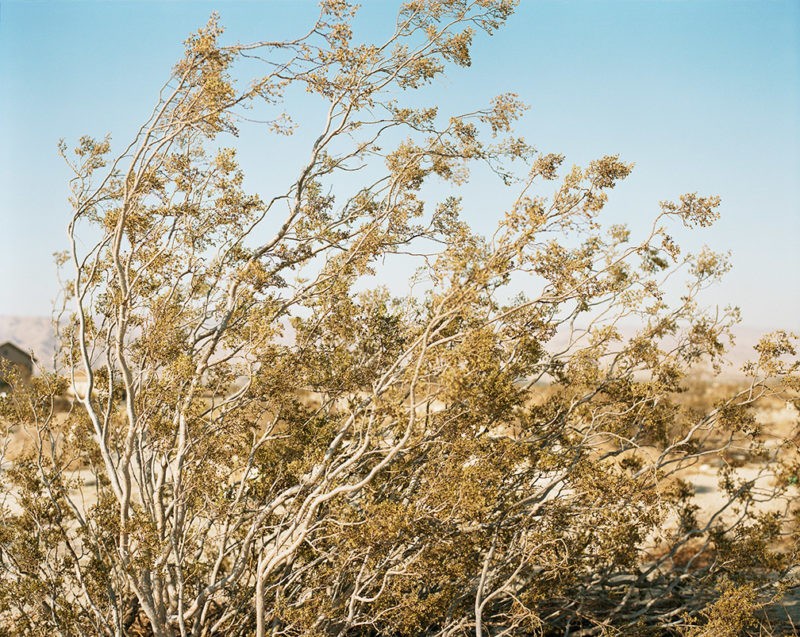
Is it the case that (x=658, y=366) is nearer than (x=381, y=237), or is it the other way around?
(x=381, y=237)

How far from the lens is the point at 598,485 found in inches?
315

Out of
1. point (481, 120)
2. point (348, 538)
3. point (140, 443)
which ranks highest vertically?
point (481, 120)

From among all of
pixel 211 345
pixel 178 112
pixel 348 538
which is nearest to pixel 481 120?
pixel 178 112

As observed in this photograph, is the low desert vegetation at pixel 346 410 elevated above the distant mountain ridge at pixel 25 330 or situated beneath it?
situated beneath

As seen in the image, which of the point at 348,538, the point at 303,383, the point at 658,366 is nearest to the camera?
the point at 348,538

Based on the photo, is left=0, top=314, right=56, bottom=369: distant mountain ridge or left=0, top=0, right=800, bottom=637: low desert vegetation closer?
left=0, top=0, right=800, bottom=637: low desert vegetation

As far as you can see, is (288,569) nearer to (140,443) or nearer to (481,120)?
(140,443)

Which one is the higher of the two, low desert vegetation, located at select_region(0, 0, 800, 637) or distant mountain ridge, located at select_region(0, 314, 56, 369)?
distant mountain ridge, located at select_region(0, 314, 56, 369)

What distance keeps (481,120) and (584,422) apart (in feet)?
13.8

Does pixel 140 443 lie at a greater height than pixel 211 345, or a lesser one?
lesser

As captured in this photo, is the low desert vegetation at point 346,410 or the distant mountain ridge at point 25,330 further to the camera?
the distant mountain ridge at point 25,330

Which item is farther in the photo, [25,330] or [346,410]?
[25,330]

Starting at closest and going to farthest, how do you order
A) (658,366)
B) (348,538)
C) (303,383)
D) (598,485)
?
(348,538), (598,485), (303,383), (658,366)

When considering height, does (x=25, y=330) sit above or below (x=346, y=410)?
above
